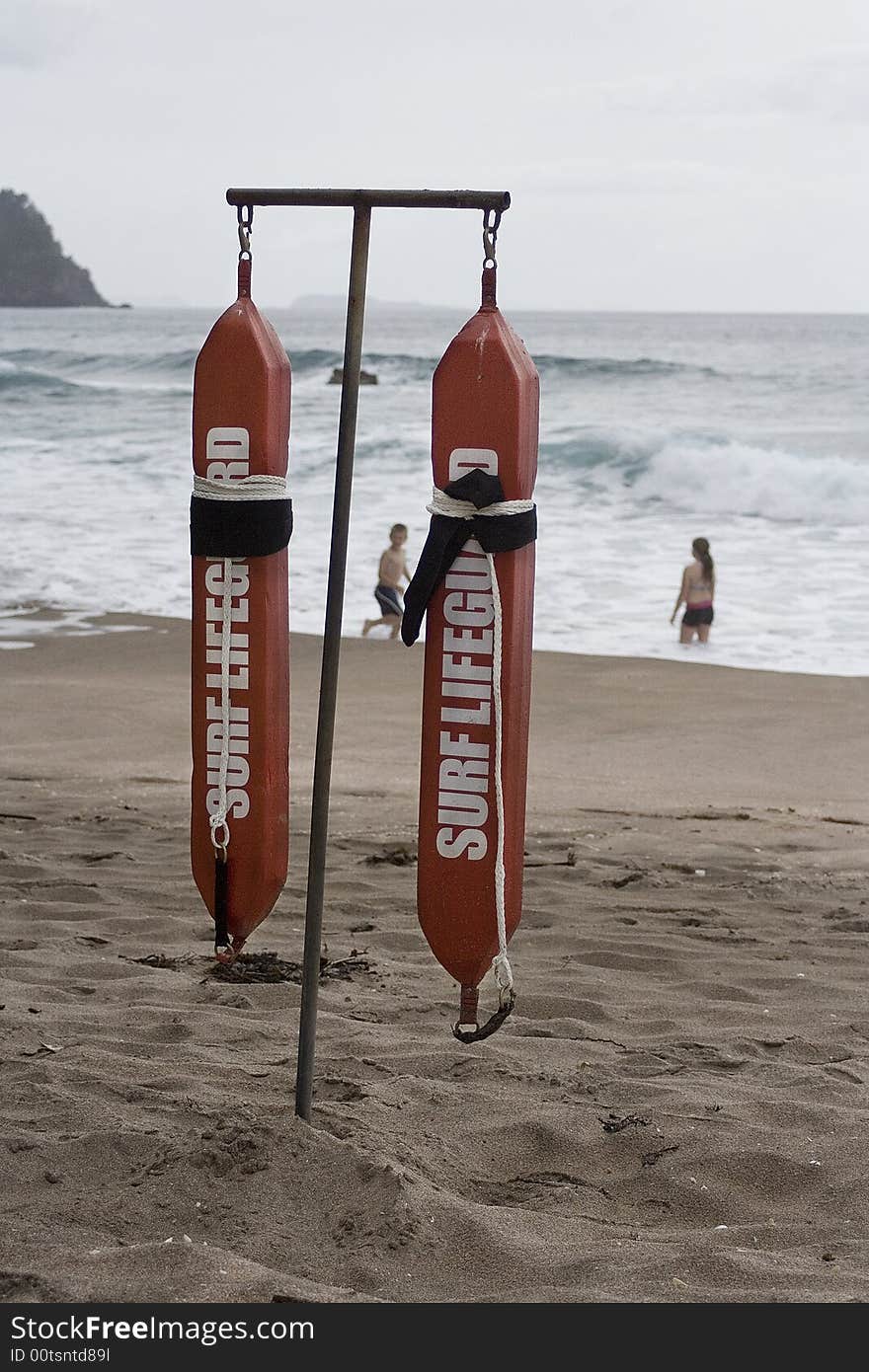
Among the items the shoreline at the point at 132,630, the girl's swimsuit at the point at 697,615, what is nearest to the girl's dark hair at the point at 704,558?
the girl's swimsuit at the point at 697,615

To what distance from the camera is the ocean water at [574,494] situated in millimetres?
11898

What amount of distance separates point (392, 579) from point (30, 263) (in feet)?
314

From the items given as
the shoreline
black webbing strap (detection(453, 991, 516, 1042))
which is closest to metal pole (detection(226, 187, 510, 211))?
black webbing strap (detection(453, 991, 516, 1042))

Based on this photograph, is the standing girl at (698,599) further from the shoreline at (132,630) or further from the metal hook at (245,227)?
the metal hook at (245,227)

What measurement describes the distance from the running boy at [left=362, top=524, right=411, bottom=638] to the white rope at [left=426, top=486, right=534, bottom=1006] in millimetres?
8723

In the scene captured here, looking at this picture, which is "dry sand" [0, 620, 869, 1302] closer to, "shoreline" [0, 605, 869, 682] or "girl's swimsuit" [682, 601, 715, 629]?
"shoreline" [0, 605, 869, 682]

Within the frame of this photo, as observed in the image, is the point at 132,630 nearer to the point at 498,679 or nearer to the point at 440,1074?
the point at 440,1074

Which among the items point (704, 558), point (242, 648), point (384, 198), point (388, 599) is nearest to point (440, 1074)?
point (242, 648)

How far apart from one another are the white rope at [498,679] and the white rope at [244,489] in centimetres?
32

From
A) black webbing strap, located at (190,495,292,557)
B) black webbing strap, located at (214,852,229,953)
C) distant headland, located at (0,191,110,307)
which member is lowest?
black webbing strap, located at (214,852,229,953)

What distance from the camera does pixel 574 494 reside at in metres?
19.5

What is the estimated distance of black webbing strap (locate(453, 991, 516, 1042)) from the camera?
104 inches
